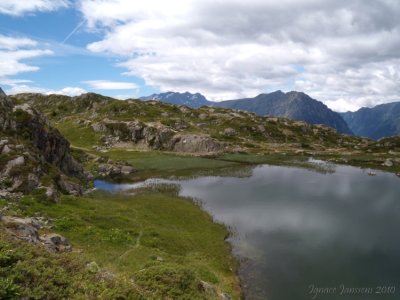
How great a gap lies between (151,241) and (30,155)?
30248 millimetres

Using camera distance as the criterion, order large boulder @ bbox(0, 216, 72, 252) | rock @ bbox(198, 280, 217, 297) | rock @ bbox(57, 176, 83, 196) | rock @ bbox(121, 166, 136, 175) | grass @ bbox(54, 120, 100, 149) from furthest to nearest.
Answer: grass @ bbox(54, 120, 100, 149), rock @ bbox(121, 166, 136, 175), rock @ bbox(57, 176, 83, 196), large boulder @ bbox(0, 216, 72, 252), rock @ bbox(198, 280, 217, 297)

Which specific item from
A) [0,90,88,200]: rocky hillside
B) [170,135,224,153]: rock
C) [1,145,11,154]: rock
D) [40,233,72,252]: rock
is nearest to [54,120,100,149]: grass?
[170,135,224,153]: rock

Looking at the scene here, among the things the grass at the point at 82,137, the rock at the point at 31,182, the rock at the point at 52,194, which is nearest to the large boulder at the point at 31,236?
the rock at the point at 52,194

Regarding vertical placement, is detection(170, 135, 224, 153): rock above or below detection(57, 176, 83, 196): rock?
above

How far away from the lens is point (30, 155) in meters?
61.7

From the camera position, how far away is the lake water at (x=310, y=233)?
129ft

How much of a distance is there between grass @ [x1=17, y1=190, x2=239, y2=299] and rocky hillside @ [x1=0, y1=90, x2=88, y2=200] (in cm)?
486

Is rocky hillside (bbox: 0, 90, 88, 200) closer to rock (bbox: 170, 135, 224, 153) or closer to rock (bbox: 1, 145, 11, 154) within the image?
rock (bbox: 1, 145, 11, 154)

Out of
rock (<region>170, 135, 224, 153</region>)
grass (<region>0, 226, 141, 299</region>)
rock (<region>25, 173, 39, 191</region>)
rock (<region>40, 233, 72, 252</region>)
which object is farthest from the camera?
rock (<region>170, 135, 224, 153</region>)

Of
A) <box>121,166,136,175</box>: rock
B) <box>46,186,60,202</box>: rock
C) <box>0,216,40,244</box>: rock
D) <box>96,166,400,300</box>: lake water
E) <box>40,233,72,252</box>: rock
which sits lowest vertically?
<box>96,166,400,300</box>: lake water

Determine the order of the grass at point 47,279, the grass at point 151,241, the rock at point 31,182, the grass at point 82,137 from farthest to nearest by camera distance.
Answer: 1. the grass at point 82,137
2. the rock at point 31,182
3. the grass at point 151,241
4. the grass at point 47,279

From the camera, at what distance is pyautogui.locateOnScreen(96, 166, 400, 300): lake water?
39375 millimetres

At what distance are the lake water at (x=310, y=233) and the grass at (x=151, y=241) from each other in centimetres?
360

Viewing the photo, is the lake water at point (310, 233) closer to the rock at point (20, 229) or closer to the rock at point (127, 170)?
the rock at point (127, 170)
